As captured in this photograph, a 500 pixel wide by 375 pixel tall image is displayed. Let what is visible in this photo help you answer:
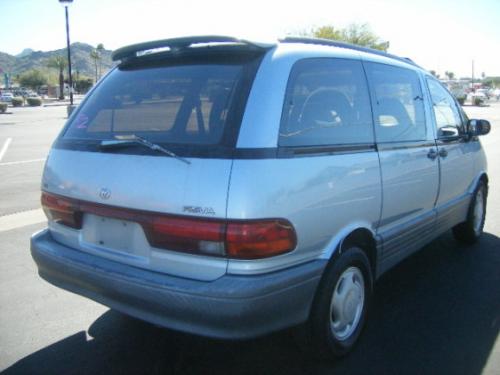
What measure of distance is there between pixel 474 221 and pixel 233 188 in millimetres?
3893

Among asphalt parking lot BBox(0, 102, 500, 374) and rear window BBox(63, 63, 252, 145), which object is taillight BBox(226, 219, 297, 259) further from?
asphalt parking lot BBox(0, 102, 500, 374)

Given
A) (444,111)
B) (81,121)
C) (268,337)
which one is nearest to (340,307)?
(268,337)

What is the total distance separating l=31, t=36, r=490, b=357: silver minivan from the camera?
89.5 inches

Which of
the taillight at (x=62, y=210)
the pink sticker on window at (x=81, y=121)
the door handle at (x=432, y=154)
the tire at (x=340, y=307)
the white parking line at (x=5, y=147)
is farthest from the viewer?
the white parking line at (x=5, y=147)

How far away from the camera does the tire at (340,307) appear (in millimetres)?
2658

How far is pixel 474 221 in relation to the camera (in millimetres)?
5121

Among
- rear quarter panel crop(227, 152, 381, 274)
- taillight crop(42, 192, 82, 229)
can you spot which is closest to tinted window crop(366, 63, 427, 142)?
rear quarter panel crop(227, 152, 381, 274)

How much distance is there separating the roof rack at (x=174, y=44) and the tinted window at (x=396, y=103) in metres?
1.04

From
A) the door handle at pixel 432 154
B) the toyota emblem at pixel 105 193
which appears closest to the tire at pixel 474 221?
the door handle at pixel 432 154

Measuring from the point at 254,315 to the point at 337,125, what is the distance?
4.16ft

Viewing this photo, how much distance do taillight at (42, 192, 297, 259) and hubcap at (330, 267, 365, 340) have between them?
26.3 inches

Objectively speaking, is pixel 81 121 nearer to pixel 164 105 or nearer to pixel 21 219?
pixel 164 105

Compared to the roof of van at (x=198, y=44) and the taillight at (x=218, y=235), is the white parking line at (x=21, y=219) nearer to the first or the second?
the roof of van at (x=198, y=44)


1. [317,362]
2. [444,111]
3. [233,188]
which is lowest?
[317,362]
